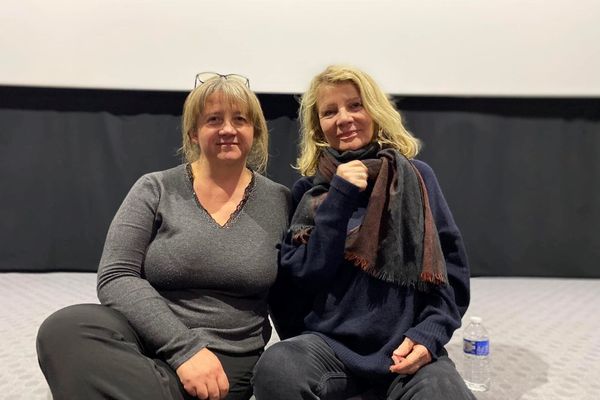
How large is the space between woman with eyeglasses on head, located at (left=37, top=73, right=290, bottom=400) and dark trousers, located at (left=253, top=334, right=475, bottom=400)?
11cm

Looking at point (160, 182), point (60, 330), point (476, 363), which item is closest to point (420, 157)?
point (476, 363)

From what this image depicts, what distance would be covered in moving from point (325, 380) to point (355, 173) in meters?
0.47

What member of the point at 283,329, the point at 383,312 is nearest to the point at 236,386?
the point at 283,329

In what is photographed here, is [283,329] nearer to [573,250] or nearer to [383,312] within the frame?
[383,312]

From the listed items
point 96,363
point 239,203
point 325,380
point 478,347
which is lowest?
point 478,347

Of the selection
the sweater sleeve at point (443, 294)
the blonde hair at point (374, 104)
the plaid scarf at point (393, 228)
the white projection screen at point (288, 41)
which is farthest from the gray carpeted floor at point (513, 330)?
the white projection screen at point (288, 41)

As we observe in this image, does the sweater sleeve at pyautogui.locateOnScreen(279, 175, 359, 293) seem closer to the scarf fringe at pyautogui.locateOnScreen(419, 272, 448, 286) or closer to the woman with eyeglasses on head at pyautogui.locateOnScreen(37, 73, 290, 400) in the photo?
the woman with eyeglasses on head at pyautogui.locateOnScreen(37, 73, 290, 400)

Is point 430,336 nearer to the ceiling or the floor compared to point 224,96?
nearer to the floor

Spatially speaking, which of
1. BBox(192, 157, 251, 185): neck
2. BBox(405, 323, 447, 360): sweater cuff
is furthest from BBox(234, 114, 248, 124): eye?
BBox(405, 323, 447, 360): sweater cuff

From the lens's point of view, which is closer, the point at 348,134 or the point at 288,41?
the point at 348,134

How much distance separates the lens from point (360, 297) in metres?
1.05

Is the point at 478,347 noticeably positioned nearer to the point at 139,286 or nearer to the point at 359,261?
the point at 359,261

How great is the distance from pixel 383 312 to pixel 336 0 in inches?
82.1

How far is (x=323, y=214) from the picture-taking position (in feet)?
3.38
